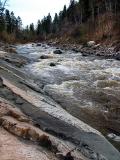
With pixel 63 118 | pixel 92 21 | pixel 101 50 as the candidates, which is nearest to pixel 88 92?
pixel 63 118

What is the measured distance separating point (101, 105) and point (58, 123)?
4.07 metres

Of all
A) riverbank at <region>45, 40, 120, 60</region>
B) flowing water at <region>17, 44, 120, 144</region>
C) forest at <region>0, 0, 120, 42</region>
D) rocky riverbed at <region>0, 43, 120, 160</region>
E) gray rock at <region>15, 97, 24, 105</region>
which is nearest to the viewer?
rocky riverbed at <region>0, 43, 120, 160</region>

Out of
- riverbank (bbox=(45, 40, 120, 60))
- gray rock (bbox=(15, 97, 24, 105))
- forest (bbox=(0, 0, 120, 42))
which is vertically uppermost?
forest (bbox=(0, 0, 120, 42))

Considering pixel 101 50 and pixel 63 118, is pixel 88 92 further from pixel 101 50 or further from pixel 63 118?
pixel 101 50

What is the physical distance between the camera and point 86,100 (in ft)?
39.7

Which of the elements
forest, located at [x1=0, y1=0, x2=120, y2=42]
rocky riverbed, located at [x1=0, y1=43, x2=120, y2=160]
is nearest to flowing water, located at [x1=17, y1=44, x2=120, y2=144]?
rocky riverbed, located at [x1=0, y1=43, x2=120, y2=160]

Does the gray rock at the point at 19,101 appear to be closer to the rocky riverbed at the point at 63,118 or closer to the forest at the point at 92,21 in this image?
the rocky riverbed at the point at 63,118

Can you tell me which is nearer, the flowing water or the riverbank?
the flowing water

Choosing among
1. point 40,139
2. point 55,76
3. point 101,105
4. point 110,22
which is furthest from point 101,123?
point 110,22

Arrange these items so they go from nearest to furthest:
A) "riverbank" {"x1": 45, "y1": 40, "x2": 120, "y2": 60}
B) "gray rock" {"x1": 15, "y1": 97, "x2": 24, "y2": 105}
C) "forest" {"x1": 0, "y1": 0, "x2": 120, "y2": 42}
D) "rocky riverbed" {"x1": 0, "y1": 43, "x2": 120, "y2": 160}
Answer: "rocky riverbed" {"x1": 0, "y1": 43, "x2": 120, "y2": 160}, "gray rock" {"x1": 15, "y1": 97, "x2": 24, "y2": 105}, "riverbank" {"x1": 45, "y1": 40, "x2": 120, "y2": 60}, "forest" {"x1": 0, "y1": 0, "x2": 120, "y2": 42}

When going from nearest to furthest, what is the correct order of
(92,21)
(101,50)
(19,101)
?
(19,101) → (101,50) → (92,21)

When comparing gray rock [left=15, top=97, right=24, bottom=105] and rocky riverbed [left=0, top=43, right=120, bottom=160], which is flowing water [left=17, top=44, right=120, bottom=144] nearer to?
rocky riverbed [left=0, top=43, right=120, bottom=160]

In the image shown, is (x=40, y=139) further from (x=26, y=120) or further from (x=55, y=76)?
(x=55, y=76)

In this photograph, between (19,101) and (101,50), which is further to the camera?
(101,50)
